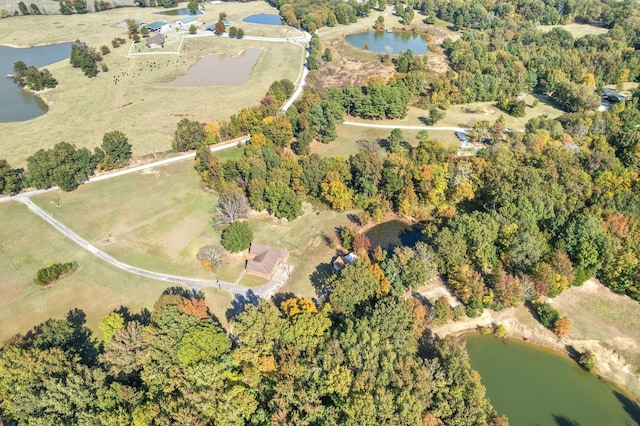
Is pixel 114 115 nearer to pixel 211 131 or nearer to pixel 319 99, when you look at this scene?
pixel 211 131

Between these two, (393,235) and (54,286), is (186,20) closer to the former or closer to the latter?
(54,286)

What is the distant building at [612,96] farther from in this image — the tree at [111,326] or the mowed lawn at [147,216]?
the tree at [111,326]

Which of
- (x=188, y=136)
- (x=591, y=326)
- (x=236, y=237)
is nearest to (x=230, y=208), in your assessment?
(x=236, y=237)

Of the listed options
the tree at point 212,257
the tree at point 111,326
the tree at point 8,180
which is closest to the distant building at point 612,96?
the tree at point 212,257

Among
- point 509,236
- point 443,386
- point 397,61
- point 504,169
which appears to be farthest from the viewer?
point 397,61

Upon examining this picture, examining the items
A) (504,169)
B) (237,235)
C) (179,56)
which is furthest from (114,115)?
(504,169)

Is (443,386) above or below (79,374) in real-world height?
below

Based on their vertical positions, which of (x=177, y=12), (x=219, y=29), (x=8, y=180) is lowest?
(x=8, y=180)
